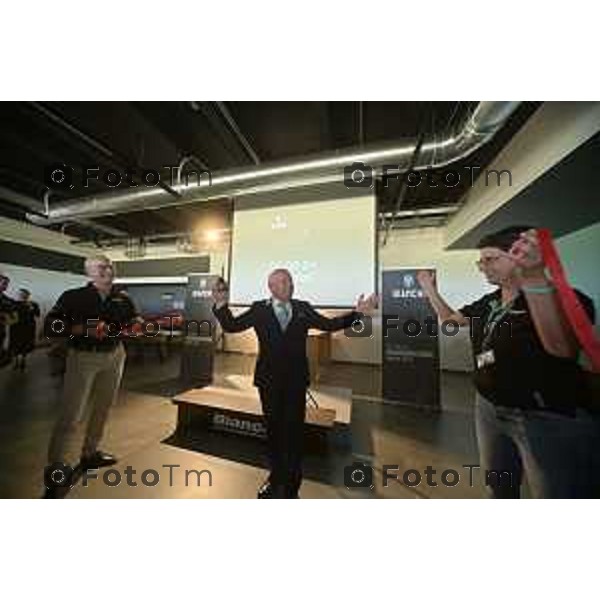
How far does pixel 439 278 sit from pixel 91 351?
4188 millimetres

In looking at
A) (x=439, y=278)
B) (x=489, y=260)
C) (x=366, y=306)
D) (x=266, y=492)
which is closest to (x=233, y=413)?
(x=266, y=492)

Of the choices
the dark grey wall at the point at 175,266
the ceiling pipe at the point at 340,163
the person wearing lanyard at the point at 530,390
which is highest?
the ceiling pipe at the point at 340,163

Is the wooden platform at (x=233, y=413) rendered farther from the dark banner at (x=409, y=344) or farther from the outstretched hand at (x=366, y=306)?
the dark banner at (x=409, y=344)

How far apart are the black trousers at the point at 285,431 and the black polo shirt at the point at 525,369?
93 centimetres

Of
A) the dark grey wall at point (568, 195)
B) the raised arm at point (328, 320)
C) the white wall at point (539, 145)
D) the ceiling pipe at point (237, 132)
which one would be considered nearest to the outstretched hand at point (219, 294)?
the raised arm at point (328, 320)

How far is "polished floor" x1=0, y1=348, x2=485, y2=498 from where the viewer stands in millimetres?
1646

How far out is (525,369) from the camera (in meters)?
1.25

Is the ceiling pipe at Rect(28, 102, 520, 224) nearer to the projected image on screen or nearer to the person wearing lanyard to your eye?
the projected image on screen

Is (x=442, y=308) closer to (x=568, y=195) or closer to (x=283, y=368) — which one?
(x=283, y=368)

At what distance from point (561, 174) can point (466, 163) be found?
1.11 metres

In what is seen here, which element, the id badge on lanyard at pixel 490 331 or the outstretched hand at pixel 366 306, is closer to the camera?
the id badge on lanyard at pixel 490 331

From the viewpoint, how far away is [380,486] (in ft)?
5.69

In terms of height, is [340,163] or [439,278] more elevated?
[340,163]

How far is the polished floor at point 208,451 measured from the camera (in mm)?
1646
